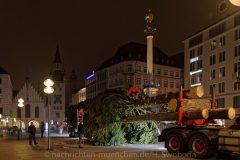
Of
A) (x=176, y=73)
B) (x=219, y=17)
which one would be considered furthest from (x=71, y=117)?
(x=176, y=73)

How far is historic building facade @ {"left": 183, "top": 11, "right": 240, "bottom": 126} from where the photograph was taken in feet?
156

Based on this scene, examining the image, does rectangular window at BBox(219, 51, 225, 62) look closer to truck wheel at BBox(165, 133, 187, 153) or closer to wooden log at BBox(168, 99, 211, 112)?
wooden log at BBox(168, 99, 211, 112)

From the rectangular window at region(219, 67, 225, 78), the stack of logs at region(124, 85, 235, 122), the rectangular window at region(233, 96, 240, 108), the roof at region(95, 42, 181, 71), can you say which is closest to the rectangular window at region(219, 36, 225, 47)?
the rectangular window at region(219, 67, 225, 78)

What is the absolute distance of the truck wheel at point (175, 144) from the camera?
12.9 m

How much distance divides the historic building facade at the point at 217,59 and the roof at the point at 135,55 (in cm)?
2224

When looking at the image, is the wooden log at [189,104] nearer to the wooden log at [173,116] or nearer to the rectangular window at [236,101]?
the wooden log at [173,116]

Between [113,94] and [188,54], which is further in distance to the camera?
[188,54]

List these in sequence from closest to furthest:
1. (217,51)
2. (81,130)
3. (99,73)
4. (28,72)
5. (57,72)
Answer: (81,130) → (217,51) → (99,73) → (28,72) → (57,72)

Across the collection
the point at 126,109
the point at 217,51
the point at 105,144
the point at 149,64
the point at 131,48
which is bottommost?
the point at 105,144

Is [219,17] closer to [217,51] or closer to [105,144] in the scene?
[217,51]

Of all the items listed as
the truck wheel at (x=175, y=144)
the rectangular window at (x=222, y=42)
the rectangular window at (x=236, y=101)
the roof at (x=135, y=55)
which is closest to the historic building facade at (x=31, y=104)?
the roof at (x=135, y=55)

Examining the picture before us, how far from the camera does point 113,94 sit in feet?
61.0

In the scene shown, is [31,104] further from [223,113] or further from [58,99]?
[223,113]

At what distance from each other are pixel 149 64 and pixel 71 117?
1018cm
